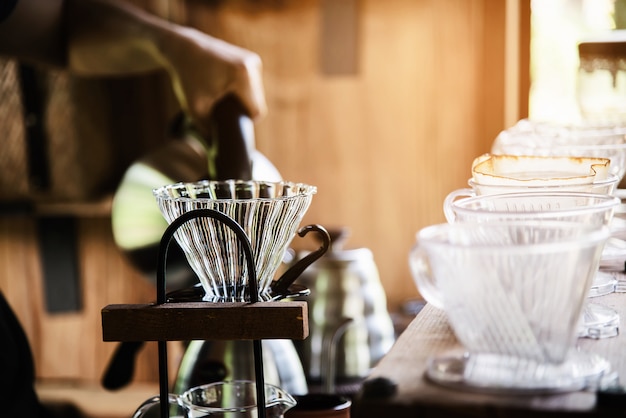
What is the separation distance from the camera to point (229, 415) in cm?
70

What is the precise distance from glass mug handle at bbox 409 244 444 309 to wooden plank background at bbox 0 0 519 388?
1.69 meters

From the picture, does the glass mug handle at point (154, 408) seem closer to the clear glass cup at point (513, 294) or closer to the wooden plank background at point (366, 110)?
the clear glass cup at point (513, 294)

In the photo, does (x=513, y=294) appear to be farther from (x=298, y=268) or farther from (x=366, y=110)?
(x=366, y=110)

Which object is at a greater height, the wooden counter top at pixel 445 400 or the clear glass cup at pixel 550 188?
the clear glass cup at pixel 550 188

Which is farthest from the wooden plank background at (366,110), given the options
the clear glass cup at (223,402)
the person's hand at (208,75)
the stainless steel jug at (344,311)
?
the clear glass cup at (223,402)

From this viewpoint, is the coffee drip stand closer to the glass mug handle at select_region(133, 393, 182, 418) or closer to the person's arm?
the glass mug handle at select_region(133, 393, 182, 418)

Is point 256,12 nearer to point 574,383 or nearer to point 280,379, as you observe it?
point 280,379

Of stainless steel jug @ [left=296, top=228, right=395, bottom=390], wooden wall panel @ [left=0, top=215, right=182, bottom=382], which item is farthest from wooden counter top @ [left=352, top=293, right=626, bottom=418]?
wooden wall panel @ [left=0, top=215, right=182, bottom=382]

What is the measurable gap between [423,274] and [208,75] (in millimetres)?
816

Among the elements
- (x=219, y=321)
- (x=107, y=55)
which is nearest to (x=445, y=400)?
(x=219, y=321)

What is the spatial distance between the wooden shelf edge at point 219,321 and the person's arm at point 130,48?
0.64 m

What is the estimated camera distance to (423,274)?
1.88ft

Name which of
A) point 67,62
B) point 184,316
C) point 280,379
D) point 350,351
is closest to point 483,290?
point 184,316

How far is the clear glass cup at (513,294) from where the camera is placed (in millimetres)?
534
